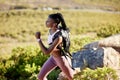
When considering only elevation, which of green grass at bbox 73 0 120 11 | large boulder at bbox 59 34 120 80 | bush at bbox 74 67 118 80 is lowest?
green grass at bbox 73 0 120 11

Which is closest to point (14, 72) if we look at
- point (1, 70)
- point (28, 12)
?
point (1, 70)

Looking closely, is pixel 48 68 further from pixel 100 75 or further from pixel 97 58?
pixel 97 58

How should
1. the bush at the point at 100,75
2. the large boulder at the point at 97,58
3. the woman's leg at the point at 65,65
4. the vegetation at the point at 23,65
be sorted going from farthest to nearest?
1. the vegetation at the point at 23,65
2. the large boulder at the point at 97,58
3. the bush at the point at 100,75
4. the woman's leg at the point at 65,65

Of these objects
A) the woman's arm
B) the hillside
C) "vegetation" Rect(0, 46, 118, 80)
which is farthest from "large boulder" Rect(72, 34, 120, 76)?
the hillside

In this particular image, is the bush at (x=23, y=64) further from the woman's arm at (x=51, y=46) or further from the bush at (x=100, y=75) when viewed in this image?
the woman's arm at (x=51, y=46)

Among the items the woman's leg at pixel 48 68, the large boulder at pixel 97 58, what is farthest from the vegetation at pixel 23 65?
the woman's leg at pixel 48 68

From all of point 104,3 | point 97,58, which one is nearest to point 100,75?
point 97,58

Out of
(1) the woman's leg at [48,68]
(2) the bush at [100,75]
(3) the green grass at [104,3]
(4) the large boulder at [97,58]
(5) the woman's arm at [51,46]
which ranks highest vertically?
(5) the woman's arm at [51,46]

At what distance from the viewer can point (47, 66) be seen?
575 cm

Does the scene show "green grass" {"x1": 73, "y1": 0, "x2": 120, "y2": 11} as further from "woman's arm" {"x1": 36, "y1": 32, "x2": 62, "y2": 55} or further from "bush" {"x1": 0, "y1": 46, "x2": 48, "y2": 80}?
"woman's arm" {"x1": 36, "y1": 32, "x2": 62, "y2": 55}

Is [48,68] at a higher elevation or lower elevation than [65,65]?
lower

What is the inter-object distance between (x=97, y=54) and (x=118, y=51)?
127 cm

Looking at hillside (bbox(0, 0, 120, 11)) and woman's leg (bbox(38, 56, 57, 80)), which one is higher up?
woman's leg (bbox(38, 56, 57, 80))

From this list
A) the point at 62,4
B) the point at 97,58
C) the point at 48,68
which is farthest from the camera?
the point at 62,4
